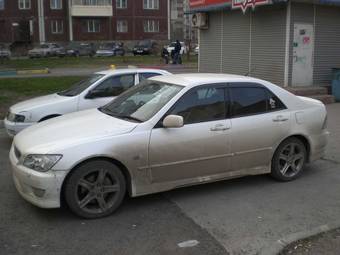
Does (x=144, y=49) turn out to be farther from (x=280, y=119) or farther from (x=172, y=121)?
(x=172, y=121)

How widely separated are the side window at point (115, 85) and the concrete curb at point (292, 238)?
554 centimetres

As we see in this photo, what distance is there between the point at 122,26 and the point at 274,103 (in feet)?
199

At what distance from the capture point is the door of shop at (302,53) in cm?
1467

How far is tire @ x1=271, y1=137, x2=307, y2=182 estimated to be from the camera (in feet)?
21.0

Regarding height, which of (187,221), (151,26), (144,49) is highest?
(151,26)

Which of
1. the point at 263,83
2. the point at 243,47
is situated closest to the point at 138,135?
the point at 263,83

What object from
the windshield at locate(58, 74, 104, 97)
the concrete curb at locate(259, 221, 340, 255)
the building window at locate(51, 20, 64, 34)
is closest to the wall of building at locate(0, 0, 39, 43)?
the building window at locate(51, 20, 64, 34)

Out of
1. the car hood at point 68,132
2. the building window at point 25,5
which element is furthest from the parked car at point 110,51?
the car hood at point 68,132

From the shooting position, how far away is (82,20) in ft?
209

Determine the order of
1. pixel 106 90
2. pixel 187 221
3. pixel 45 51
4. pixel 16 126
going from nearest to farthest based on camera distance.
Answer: pixel 187 221 → pixel 16 126 → pixel 106 90 → pixel 45 51

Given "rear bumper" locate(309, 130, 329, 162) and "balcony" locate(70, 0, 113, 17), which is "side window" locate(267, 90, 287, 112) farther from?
"balcony" locate(70, 0, 113, 17)

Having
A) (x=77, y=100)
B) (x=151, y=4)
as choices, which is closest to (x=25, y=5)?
(x=151, y=4)

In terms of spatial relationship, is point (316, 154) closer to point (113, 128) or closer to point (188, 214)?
point (188, 214)

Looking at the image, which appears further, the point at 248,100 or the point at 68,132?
the point at 248,100
